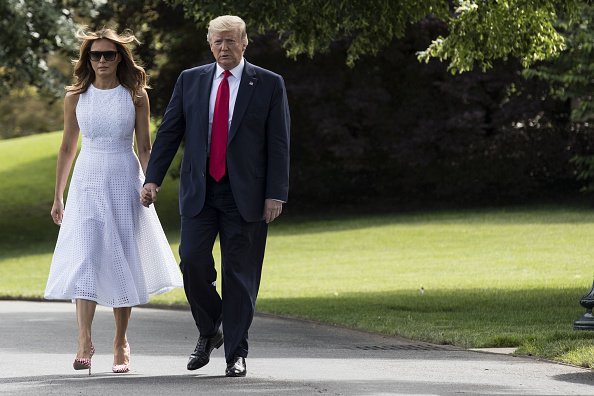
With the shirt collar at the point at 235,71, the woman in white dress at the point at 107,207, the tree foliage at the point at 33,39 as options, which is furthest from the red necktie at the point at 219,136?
the tree foliage at the point at 33,39

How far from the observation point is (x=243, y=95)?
8.31 meters

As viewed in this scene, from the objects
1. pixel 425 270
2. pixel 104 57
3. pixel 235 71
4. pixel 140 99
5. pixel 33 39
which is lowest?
pixel 425 270

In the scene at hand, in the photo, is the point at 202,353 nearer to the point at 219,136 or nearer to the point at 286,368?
the point at 286,368

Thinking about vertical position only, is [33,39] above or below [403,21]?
above

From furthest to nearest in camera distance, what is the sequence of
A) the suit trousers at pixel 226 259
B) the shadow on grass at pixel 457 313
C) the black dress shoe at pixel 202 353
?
the shadow on grass at pixel 457 313, the black dress shoe at pixel 202 353, the suit trousers at pixel 226 259

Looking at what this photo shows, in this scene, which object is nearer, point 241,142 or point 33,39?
point 241,142

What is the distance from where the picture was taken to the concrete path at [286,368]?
25.9 feet

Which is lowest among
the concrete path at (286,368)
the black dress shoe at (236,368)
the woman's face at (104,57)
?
the concrete path at (286,368)

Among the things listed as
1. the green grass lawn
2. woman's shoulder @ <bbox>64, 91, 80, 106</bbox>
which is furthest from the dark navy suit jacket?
the green grass lawn

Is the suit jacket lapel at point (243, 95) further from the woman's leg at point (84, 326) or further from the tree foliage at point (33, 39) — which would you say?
the tree foliage at point (33, 39)

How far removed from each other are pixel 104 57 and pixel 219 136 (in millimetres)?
1022

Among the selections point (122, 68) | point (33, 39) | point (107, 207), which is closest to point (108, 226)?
point (107, 207)

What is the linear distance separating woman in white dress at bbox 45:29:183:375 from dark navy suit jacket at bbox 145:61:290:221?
1.27 feet

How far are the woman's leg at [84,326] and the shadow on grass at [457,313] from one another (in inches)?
134
